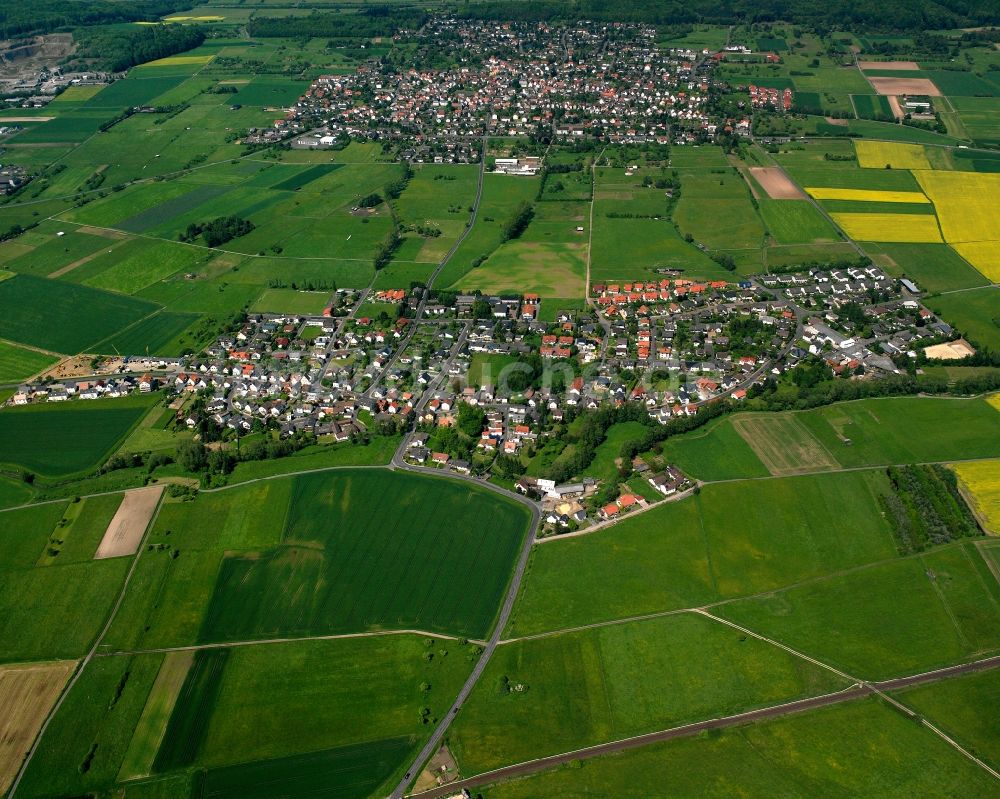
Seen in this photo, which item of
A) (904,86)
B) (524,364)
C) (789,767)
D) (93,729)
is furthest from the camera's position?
(904,86)

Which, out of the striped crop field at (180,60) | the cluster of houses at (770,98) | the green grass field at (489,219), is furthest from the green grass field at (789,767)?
the striped crop field at (180,60)

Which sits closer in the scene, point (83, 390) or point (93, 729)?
point (93, 729)

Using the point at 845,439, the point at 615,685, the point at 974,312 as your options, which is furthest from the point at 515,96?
the point at 615,685

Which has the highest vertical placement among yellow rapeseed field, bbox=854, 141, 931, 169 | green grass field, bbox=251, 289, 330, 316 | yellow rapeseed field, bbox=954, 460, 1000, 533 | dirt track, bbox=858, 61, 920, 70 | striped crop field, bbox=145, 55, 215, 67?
dirt track, bbox=858, 61, 920, 70

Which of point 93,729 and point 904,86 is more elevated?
point 904,86

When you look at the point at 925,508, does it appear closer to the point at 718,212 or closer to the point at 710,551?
the point at 710,551

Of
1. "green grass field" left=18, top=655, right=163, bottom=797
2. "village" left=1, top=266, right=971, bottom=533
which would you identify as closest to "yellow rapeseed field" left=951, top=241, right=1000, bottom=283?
"village" left=1, top=266, right=971, bottom=533

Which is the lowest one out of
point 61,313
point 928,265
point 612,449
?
point 61,313

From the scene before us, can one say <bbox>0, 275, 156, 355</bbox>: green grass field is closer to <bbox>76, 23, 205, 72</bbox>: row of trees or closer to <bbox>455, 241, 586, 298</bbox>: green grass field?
<bbox>455, 241, 586, 298</bbox>: green grass field
